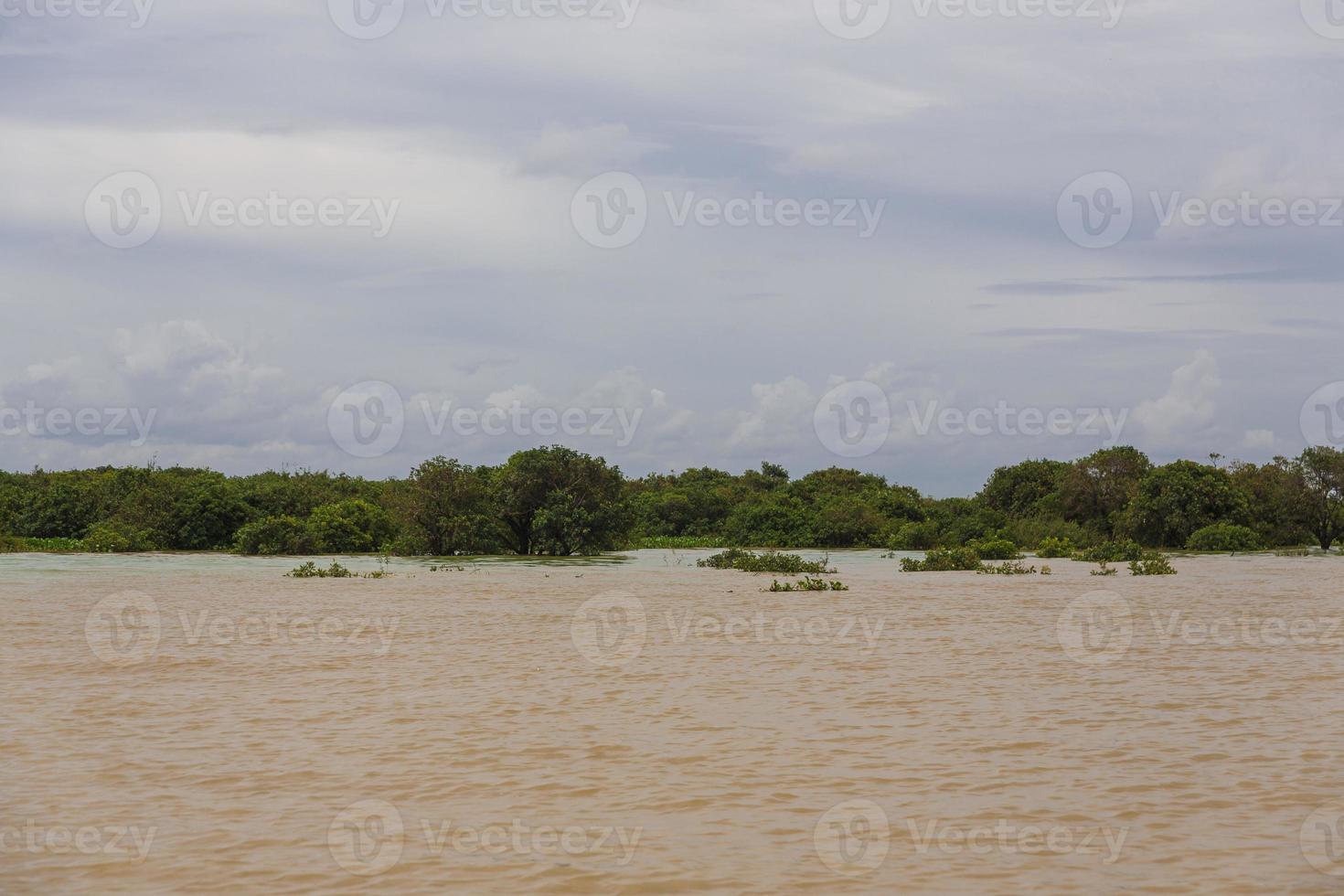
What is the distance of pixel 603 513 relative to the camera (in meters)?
45.4

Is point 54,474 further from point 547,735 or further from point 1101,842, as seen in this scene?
point 1101,842

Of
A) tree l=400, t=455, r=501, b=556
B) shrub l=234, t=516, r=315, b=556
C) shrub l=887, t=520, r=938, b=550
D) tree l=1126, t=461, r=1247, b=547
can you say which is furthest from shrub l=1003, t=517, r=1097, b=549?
shrub l=234, t=516, r=315, b=556

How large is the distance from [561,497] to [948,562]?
15080mm

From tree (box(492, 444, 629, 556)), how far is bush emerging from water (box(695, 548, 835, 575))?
604 centimetres

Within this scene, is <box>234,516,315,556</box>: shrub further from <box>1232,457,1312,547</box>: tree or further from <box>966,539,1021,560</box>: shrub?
<box>1232,457,1312,547</box>: tree

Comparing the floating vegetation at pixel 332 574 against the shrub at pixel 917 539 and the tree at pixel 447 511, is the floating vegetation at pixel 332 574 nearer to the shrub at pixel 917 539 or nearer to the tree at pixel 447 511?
the tree at pixel 447 511

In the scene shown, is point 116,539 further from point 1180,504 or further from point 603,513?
point 1180,504

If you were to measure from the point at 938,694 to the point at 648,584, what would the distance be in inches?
719

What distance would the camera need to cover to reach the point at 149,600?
24.9 metres

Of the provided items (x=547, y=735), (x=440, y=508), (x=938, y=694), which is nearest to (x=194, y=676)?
(x=547, y=735)

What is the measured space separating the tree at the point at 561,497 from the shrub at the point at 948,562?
12666mm

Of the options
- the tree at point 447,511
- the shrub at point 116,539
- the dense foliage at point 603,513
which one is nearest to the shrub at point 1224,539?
the dense foliage at point 603,513

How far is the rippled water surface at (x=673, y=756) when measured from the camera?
7.01m

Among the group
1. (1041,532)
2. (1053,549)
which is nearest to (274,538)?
(1053,549)
